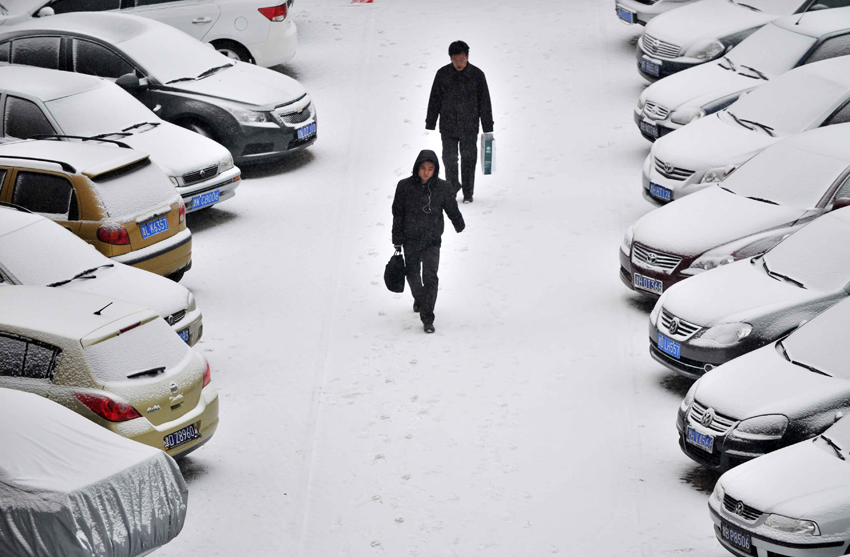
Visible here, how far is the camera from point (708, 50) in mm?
16109

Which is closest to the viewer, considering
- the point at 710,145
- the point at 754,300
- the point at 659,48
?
the point at 754,300

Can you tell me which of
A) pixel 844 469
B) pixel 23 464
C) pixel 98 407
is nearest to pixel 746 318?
pixel 844 469

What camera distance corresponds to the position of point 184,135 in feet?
45.9

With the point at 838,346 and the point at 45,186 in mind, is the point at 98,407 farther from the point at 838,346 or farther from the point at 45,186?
the point at 838,346

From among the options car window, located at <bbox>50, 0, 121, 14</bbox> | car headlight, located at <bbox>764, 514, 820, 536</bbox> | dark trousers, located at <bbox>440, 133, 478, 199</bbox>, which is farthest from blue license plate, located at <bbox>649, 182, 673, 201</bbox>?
car window, located at <bbox>50, 0, 121, 14</bbox>

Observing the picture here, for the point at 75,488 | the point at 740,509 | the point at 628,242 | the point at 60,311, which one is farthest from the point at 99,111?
the point at 740,509

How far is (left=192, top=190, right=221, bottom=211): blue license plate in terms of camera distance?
13492 mm

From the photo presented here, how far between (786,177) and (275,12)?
28.6 ft

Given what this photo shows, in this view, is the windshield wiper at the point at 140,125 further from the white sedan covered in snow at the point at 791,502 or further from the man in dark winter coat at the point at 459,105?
the white sedan covered in snow at the point at 791,502

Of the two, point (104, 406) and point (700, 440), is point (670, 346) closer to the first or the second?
point (700, 440)

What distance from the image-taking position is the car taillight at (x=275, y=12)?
1750cm

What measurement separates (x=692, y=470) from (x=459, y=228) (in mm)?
3502

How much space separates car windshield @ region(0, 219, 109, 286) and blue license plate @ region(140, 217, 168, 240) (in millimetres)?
1027

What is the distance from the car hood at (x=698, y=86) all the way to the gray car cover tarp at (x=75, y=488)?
9275 millimetres
